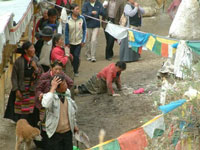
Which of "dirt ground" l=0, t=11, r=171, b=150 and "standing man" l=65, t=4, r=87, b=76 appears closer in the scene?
"dirt ground" l=0, t=11, r=171, b=150

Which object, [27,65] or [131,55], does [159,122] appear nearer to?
[27,65]

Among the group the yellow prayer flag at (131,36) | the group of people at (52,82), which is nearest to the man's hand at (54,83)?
the group of people at (52,82)

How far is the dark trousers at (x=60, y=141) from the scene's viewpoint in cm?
633

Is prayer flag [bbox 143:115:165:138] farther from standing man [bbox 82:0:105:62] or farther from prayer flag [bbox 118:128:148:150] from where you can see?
standing man [bbox 82:0:105:62]

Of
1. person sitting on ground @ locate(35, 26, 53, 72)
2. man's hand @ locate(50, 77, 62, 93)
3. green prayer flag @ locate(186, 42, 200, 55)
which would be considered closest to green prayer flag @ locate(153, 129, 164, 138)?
man's hand @ locate(50, 77, 62, 93)

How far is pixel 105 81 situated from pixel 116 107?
0.86 m

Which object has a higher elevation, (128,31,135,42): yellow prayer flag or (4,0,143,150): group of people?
(128,31,135,42): yellow prayer flag

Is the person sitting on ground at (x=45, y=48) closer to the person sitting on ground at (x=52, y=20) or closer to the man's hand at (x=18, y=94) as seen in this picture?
the man's hand at (x=18, y=94)

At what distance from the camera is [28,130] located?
6.95 m

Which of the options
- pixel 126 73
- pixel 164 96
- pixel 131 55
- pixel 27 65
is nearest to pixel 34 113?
pixel 27 65

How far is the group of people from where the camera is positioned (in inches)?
246

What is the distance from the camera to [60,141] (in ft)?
21.0

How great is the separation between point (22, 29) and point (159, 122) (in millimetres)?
3303

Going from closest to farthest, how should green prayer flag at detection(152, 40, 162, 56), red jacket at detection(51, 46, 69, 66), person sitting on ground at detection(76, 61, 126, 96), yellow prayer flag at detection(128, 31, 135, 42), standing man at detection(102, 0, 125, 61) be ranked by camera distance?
red jacket at detection(51, 46, 69, 66)
green prayer flag at detection(152, 40, 162, 56)
person sitting on ground at detection(76, 61, 126, 96)
yellow prayer flag at detection(128, 31, 135, 42)
standing man at detection(102, 0, 125, 61)
